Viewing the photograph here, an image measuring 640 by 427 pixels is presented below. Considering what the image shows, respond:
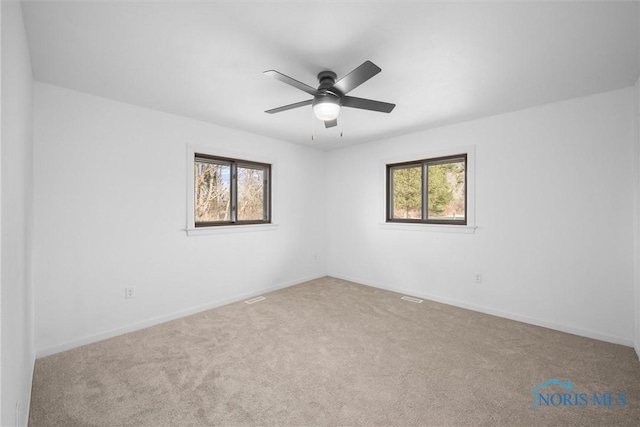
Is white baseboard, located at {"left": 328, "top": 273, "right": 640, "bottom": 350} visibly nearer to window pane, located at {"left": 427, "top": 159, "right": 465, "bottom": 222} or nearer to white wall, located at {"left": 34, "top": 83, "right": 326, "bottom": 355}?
window pane, located at {"left": 427, "top": 159, "right": 465, "bottom": 222}

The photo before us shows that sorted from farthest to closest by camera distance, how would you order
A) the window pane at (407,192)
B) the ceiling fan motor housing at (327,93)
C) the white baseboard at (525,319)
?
Answer: the window pane at (407,192)
the white baseboard at (525,319)
the ceiling fan motor housing at (327,93)

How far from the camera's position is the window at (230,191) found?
379 cm

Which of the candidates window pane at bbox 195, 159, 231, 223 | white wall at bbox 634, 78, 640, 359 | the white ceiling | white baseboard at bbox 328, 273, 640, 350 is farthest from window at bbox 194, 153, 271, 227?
white wall at bbox 634, 78, 640, 359

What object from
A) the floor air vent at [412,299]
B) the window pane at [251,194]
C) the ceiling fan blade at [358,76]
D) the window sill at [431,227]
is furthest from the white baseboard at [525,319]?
the ceiling fan blade at [358,76]

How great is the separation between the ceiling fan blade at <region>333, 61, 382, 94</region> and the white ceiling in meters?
0.20

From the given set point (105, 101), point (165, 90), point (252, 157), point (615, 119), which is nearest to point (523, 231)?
point (615, 119)

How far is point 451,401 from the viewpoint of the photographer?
1.93 m

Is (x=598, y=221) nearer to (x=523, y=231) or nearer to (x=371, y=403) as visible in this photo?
(x=523, y=231)

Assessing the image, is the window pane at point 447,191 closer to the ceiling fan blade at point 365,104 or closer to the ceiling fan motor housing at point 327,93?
the ceiling fan blade at point 365,104

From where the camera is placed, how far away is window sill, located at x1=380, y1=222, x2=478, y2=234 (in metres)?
3.73

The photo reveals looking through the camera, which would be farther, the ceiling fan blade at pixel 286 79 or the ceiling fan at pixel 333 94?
the ceiling fan at pixel 333 94

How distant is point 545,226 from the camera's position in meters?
3.17

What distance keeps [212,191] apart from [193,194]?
35 cm

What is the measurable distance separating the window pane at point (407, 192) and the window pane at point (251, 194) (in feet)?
6.95
